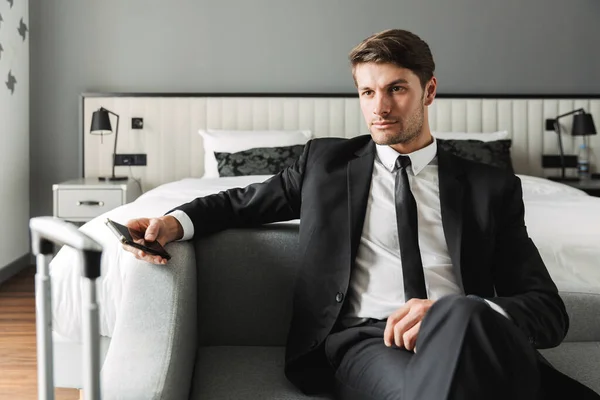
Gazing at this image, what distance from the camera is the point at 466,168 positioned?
5.02 feet

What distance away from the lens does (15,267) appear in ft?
13.4

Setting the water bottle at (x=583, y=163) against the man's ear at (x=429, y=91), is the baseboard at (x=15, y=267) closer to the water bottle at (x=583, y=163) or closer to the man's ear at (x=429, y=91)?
the man's ear at (x=429, y=91)

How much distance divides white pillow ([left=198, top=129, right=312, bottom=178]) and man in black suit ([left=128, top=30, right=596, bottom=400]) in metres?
2.25

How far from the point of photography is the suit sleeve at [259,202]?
5.20ft

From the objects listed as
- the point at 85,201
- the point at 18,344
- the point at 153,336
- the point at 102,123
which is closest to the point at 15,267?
the point at 85,201

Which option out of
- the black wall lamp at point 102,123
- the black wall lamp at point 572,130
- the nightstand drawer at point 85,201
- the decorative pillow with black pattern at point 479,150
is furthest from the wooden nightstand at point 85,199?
the black wall lamp at point 572,130

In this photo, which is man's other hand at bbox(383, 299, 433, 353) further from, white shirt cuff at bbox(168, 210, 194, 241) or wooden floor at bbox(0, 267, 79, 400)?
wooden floor at bbox(0, 267, 79, 400)

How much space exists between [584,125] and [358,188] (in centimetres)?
311

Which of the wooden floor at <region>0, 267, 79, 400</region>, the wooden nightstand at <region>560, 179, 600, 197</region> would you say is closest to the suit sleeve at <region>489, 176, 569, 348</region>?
the wooden floor at <region>0, 267, 79, 400</region>

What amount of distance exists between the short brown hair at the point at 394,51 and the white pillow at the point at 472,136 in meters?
2.49

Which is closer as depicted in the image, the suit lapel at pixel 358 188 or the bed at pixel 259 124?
the suit lapel at pixel 358 188

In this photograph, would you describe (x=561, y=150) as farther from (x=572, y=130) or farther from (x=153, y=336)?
(x=153, y=336)

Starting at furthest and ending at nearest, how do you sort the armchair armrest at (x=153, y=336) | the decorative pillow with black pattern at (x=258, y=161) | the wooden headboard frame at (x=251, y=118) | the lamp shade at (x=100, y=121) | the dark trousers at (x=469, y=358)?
the wooden headboard frame at (x=251, y=118) → the lamp shade at (x=100, y=121) → the decorative pillow with black pattern at (x=258, y=161) → the armchair armrest at (x=153, y=336) → the dark trousers at (x=469, y=358)

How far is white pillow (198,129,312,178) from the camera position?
12.6 feet
